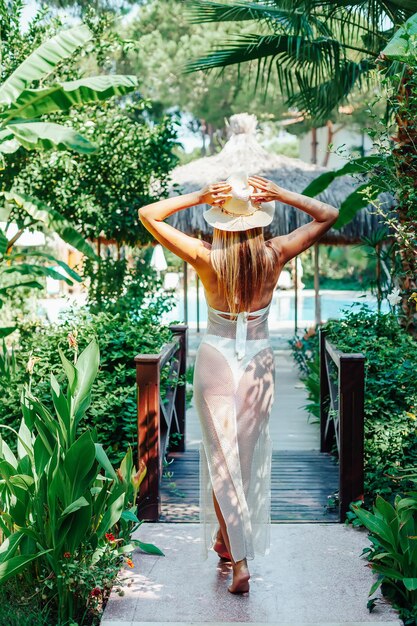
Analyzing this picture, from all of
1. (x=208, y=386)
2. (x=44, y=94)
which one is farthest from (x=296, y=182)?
(x=208, y=386)

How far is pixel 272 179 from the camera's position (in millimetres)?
13688

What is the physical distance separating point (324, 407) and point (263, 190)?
357cm

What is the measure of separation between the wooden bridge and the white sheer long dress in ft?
2.88

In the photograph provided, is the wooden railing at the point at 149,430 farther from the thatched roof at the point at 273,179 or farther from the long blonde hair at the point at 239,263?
the thatched roof at the point at 273,179

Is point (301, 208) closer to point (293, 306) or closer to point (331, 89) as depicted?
point (331, 89)

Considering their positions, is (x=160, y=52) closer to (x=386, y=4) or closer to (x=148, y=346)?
(x=386, y=4)

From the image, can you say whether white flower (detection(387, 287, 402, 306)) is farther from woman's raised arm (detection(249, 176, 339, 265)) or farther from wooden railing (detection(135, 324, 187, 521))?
wooden railing (detection(135, 324, 187, 521))

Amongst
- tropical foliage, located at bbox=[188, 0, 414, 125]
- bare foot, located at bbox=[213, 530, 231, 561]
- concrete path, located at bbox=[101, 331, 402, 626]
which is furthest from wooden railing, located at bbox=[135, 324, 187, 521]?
tropical foliage, located at bbox=[188, 0, 414, 125]

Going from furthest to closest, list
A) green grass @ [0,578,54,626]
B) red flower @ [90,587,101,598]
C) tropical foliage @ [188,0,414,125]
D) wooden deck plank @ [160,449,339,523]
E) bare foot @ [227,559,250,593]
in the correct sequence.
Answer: tropical foliage @ [188,0,414,125] → wooden deck plank @ [160,449,339,523] → bare foot @ [227,559,250,593] → red flower @ [90,587,101,598] → green grass @ [0,578,54,626]

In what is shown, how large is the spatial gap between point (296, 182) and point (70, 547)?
1052 centimetres

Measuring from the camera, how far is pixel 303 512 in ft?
16.5

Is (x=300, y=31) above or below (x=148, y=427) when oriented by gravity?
above

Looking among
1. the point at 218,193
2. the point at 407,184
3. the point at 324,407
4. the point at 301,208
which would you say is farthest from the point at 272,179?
the point at 218,193

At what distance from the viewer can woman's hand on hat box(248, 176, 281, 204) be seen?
12.4 ft
